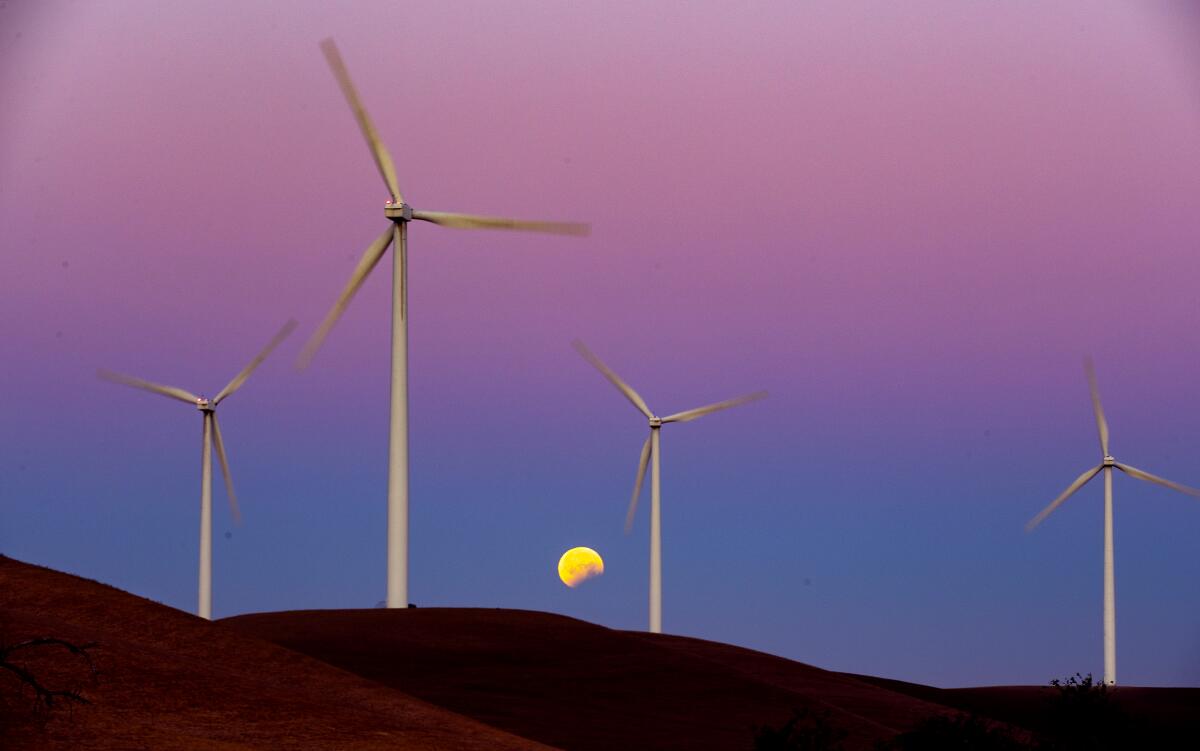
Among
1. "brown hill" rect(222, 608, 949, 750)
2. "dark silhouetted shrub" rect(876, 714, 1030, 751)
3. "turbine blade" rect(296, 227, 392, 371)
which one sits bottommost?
"dark silhouetted shrub" rect(876, 714, 1030, 751)

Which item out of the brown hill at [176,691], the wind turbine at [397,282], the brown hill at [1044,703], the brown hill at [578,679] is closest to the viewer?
the brown hill at [176,691]

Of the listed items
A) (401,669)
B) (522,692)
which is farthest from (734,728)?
(401,669)

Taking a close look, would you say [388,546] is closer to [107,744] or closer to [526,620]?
[526,620]

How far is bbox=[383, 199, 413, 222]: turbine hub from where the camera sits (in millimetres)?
74938

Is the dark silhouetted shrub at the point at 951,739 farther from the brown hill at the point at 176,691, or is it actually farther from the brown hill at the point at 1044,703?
the brown hill at the point at 1044,703

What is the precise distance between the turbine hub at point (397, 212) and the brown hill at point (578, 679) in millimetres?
18542

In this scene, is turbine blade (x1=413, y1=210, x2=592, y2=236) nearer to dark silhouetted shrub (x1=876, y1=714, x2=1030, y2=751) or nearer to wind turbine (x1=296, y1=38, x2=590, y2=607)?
wind turbine (x1=296, y1=38, x2=590, y2=607)

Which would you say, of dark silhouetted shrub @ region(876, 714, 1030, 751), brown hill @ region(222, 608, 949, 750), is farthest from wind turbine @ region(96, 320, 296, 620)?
dark silhouetted shrub @ region(876, 714, 1030, 751)

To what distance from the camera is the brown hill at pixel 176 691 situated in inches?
1534

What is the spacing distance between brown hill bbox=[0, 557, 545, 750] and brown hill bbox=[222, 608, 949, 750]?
683 cm

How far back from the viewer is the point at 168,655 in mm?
49281

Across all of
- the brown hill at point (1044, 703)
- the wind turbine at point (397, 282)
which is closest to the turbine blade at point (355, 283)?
the wind turbine at point (397, 282)

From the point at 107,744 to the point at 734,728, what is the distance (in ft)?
87.1

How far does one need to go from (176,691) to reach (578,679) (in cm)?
2559
